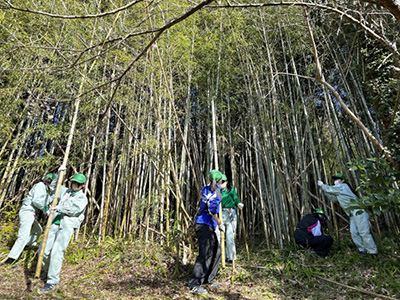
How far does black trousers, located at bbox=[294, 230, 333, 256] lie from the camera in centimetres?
356

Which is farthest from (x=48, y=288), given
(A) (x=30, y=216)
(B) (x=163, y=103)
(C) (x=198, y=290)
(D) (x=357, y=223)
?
(D) (x=357, y=223)

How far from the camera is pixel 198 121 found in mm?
5918

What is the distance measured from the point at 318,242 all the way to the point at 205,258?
185 cm

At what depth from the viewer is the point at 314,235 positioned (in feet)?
11.9

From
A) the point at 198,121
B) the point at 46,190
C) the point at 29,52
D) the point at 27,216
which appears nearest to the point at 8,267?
the point at 27,216

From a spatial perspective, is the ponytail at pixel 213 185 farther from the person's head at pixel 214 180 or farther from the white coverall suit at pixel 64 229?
the white coverall suit at pixel 64 229

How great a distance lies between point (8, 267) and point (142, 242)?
5.29 ft

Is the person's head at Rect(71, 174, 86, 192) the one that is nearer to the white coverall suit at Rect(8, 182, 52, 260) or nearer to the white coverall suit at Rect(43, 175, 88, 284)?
the white coverall suit at Rect(43, 175, 88, 284)

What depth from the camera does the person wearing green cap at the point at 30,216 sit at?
129 inches

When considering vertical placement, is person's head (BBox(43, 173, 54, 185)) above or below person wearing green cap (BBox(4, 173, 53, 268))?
above

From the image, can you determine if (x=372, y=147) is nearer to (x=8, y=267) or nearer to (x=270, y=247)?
(x=270, y=247)

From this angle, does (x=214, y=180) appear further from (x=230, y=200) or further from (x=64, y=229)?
(x=64, y=229)

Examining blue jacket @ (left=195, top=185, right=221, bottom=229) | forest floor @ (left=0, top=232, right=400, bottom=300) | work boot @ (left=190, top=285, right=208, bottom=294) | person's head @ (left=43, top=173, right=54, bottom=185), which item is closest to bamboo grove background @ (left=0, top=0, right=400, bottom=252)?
person's head @ (left=43, top=173, right=54, bottom=185)

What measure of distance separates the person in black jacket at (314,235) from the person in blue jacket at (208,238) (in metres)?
1.54
